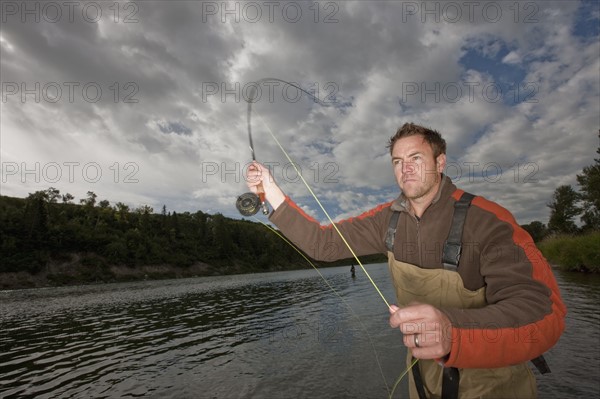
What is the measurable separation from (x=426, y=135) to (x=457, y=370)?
72.8 inches

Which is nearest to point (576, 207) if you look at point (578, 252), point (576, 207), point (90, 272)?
point (576, 207)

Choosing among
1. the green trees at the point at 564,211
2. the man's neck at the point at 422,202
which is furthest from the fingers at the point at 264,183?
the green trees at the point at 564,211

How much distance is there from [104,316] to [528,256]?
111 ft

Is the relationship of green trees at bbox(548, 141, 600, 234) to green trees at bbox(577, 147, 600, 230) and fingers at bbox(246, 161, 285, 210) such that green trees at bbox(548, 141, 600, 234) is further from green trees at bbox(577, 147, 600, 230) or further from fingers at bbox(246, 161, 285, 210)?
fingers at bbox(246, 161, 285, 210)

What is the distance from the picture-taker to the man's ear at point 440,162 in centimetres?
277

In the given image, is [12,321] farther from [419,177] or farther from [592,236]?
[592,236]

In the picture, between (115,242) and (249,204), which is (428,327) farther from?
(115,242)

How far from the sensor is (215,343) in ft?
56.0

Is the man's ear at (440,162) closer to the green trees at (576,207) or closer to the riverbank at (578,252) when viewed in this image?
the riverbank at (578,252)

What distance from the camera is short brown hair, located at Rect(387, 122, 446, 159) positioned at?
274 centimetres

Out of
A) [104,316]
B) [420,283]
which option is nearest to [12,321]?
[104,316]

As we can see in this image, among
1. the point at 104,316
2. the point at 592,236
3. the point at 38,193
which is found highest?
the point at 38,193

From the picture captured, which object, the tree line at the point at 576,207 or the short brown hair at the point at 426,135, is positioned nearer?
the short brown hair at the point at 426,135

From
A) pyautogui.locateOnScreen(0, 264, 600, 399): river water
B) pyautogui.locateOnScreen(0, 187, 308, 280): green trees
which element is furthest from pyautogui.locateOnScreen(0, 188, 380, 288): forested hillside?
pyautogui.locateOnScreen(0, 264, 600, 399): river water
